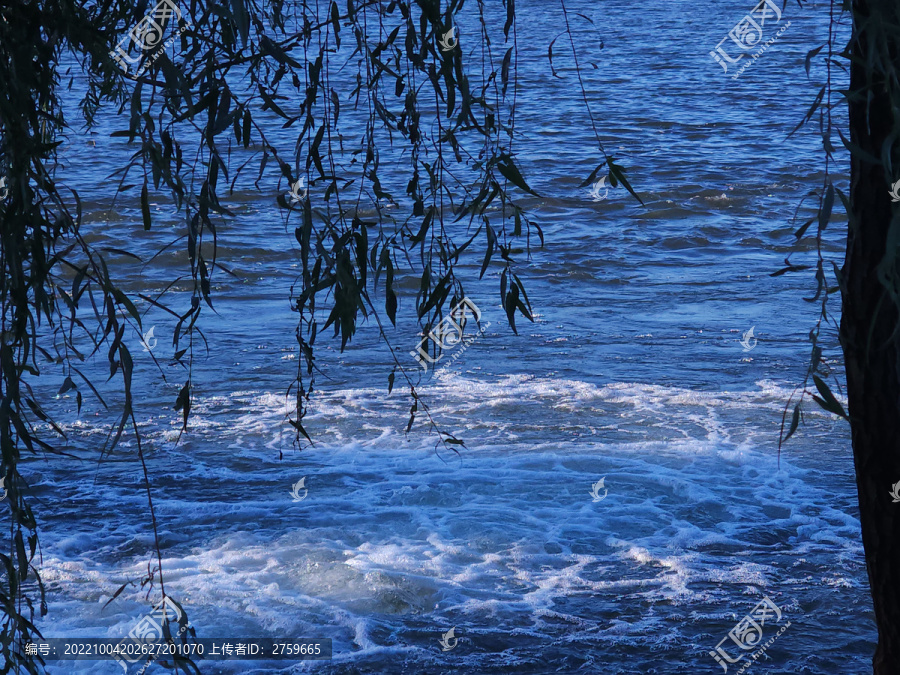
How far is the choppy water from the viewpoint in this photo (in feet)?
14.7

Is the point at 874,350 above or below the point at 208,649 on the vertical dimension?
above

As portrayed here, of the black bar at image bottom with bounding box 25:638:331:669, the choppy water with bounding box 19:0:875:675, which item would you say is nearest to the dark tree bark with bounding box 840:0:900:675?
the choppy water with bounding box 19:0:875:675

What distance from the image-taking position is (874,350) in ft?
8.13

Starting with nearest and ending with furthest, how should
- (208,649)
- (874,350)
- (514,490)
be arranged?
(874,350) → (208,649) → (514,490)

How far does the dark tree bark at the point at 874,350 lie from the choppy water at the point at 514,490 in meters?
1.69

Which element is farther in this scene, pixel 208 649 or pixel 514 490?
pixel 514 490

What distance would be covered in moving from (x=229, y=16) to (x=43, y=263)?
70 cm

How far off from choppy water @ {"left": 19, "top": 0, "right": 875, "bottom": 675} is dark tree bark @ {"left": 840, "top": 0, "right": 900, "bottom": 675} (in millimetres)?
1685

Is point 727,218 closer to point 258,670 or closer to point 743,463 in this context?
point 743,463

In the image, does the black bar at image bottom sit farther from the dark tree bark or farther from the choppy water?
the dark tree bark

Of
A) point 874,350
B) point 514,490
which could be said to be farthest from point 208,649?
point 874,350

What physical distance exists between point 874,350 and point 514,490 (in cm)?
345

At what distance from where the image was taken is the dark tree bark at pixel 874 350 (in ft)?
7.78

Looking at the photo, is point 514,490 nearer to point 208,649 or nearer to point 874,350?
point 208,649
